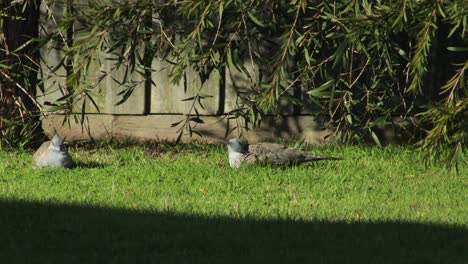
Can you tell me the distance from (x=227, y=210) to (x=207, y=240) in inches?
38.8

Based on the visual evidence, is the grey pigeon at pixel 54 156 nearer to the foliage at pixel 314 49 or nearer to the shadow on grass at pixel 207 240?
the foliage at pixel 314 49

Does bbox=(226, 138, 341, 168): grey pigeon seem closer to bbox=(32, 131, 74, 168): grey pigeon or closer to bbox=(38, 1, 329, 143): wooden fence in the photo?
bbox=(32, 131, 74, 168): grey pigeon

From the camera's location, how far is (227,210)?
723cm

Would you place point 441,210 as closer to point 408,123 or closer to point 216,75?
point 408,123

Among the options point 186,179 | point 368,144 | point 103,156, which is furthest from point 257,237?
point 368,144

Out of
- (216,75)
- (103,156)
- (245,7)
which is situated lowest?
(103,156)

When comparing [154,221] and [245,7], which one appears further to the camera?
[245,7]

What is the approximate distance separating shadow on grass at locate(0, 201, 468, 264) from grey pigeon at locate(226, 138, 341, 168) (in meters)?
2.05

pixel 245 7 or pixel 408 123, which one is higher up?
pixel 245 7

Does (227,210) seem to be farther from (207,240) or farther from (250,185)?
(250,185)

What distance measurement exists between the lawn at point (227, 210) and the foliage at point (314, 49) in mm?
482

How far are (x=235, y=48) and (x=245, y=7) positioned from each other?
41 cm

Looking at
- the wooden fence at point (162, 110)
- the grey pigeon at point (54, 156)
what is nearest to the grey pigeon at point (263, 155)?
the grey pigeon at point (54, 156)

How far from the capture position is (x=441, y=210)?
7305 millimetres
